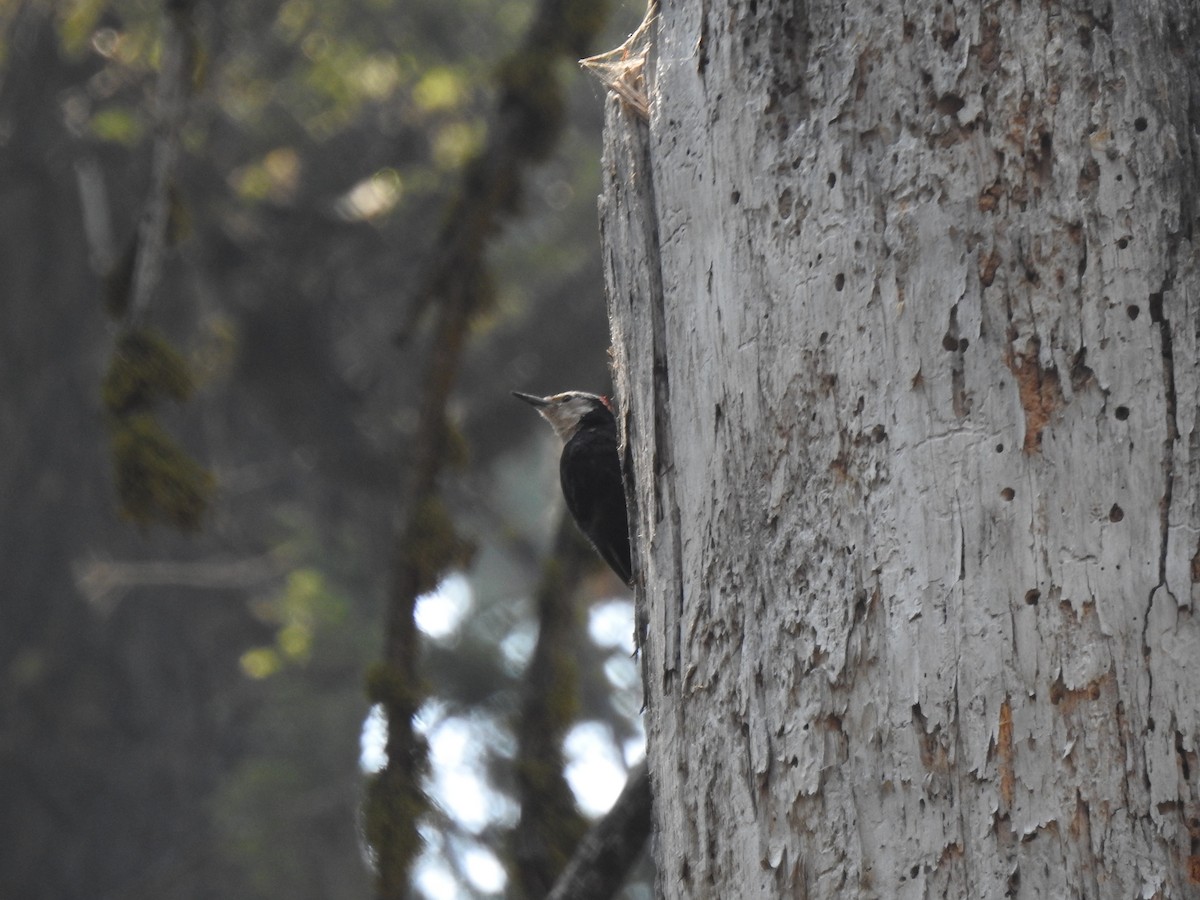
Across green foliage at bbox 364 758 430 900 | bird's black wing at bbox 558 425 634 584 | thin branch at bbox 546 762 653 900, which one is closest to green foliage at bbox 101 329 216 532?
green foliage at bbox 364 758 430 900

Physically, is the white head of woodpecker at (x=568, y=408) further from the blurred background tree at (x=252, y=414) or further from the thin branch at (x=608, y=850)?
the blurred background tree at (x=252, y=414)

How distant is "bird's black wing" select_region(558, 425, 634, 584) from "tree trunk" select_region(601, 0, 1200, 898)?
80.1 inches

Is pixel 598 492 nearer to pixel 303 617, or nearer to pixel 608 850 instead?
pixel 608 850

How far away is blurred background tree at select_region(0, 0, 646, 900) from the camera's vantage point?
9727mm

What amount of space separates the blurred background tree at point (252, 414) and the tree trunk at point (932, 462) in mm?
6911

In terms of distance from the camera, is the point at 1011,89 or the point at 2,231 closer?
the point at 1011,89

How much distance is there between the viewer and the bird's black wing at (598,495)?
463 cm

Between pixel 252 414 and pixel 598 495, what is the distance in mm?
7853

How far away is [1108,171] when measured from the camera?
2230 millimetres

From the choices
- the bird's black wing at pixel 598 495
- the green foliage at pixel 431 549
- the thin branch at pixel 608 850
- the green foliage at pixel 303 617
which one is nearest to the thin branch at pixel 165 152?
the green foliage at pixel 431 549

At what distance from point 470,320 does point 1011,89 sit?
3.12 meters

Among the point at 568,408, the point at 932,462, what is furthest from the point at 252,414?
the point at 932,462

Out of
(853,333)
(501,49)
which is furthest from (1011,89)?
(501,49)

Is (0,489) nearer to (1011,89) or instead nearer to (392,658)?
(392,658)
